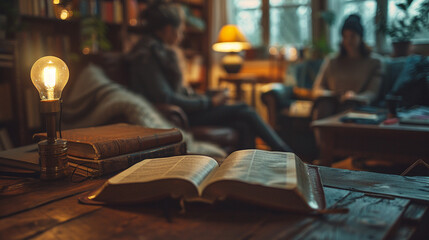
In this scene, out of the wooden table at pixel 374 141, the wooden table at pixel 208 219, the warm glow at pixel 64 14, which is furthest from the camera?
the wooden table at pixel 374 141

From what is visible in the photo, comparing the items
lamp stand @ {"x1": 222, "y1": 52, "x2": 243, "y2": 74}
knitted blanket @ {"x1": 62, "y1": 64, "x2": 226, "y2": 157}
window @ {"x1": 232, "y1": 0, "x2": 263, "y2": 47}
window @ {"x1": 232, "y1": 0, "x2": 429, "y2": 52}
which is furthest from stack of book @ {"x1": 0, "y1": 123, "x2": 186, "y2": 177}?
window @ {"x1": 232, "y1": 0, "x2": 263, "y2": 47}

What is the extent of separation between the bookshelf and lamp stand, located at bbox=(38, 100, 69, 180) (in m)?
0.77

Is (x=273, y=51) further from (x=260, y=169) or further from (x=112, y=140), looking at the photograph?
(x=260, y=169)

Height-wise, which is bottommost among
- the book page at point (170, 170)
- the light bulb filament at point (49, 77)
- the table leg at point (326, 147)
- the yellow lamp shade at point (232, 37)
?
the table leg at point (326, 147)

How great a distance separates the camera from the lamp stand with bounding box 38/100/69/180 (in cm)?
80

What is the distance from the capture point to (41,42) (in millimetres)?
2561

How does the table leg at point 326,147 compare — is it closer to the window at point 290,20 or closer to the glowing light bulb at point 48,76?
the glowing light bulb at point 48,76

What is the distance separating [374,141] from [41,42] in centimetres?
228

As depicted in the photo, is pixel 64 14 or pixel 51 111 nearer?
pixel 51 111

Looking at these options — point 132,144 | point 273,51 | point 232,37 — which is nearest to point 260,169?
point 132,144

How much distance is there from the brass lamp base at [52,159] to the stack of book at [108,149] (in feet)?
0.14

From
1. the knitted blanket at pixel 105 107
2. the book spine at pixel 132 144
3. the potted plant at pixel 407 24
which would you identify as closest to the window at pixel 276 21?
the potted plant at pixel 407 24

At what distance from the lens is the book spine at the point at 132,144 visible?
830 mm

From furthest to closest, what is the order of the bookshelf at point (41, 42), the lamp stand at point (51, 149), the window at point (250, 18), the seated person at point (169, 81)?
the window at point (250, 18), the seated person at point (169, 81), the bookshelf at point (41, 42), the lamp stand at point (51, 149)
